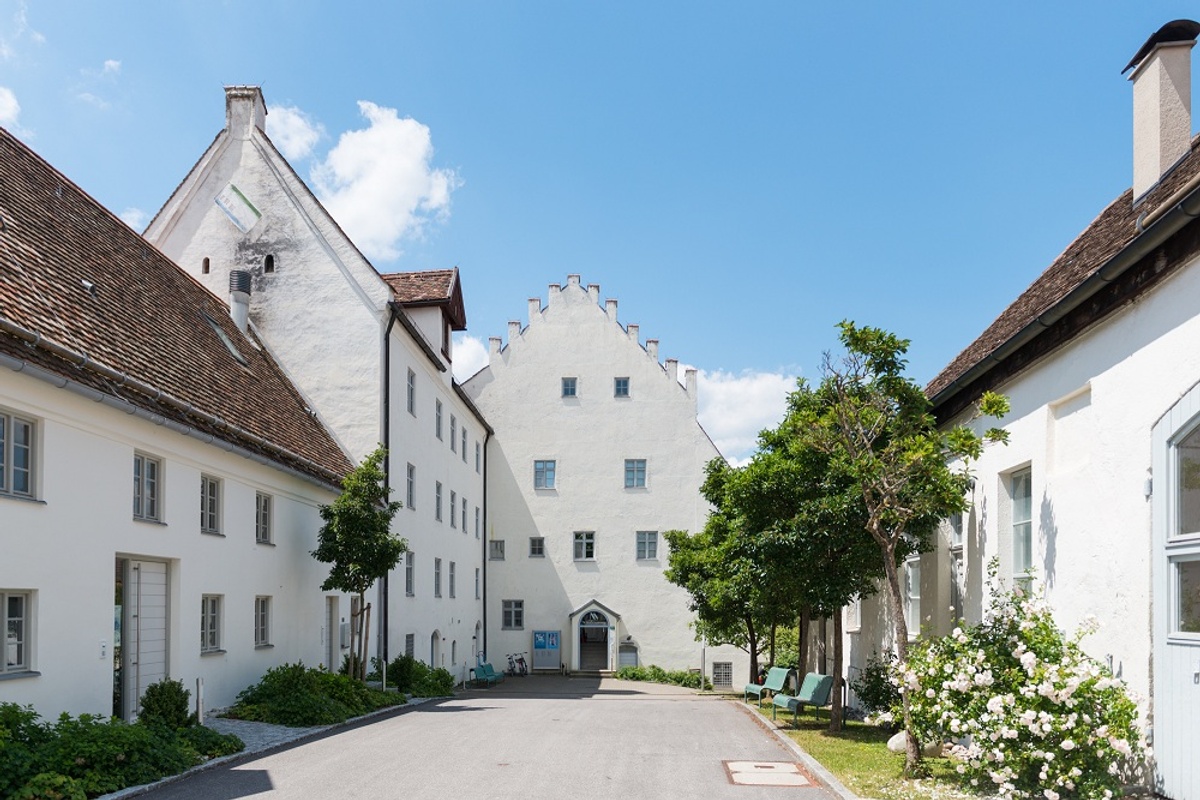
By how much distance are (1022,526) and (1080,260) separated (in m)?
3.27

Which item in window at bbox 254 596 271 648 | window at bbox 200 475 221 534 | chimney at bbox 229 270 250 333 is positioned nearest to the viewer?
window at bbox 200 475 221 534

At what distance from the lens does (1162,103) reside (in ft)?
39.6

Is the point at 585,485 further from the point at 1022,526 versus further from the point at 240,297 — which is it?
the point at 1022,526

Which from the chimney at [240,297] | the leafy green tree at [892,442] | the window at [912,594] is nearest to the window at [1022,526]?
the leafy green tree at [892,442]

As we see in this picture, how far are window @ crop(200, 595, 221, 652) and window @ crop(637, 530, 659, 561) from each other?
89.0 feet

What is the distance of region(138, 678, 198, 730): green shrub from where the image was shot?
46.1ft

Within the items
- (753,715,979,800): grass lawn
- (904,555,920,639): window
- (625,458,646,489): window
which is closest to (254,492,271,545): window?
(753,715,979,800): grass lawn

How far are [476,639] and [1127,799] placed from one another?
1343 inches

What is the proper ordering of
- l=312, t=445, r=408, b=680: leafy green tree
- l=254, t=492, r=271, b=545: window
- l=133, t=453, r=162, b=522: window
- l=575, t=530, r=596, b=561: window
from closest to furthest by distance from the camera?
l=133, t=453, r=162, b=522: window
l=254, t=492, r=271, b=545: window
l=312, t=445, r=408, b=680: leafy green tree
l=575, t=530, r=596, b=561: window

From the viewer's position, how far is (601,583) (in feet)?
143

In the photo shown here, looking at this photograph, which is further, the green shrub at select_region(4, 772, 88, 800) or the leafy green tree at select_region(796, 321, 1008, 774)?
the leafy green tree at select_region(796, 321, 1008, 774)

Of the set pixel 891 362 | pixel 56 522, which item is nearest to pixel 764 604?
pixel 891 362

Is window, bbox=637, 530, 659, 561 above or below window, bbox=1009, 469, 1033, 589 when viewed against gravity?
below

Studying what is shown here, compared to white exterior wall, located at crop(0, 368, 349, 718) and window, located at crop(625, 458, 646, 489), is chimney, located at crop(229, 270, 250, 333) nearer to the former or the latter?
white exterior wall, located at crop(0, 368, 349, 718)
